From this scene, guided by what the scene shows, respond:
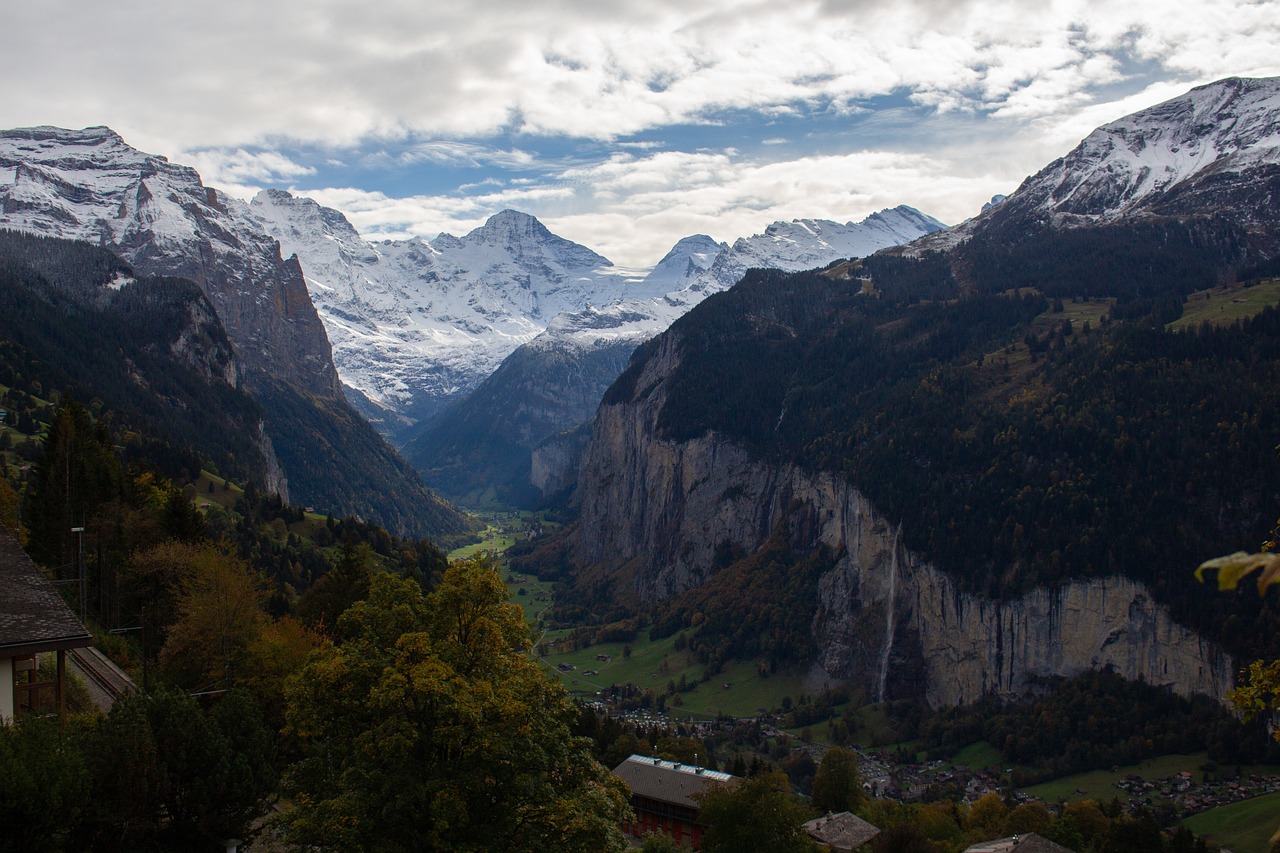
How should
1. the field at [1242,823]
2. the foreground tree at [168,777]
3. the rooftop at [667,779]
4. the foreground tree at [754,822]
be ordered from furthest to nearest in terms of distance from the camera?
the field at [1242,823]
the rooftop at [667,779]
the foreground tree at [754,822]
the foreground tree at [168,777]

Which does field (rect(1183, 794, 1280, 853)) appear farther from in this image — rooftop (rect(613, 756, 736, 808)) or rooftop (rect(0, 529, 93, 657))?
rooftop (rect(0, 529, 93, 657))

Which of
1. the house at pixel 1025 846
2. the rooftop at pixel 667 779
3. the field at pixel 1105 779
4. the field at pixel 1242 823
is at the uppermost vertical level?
the house at pixel 1025 846

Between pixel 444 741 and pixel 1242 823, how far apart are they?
10630 cm

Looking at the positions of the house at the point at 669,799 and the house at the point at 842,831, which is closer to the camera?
the house at the point at 842,831

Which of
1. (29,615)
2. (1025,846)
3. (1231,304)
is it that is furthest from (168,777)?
(1231,304)

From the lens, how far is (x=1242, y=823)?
104m

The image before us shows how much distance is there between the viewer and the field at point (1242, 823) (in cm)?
9856

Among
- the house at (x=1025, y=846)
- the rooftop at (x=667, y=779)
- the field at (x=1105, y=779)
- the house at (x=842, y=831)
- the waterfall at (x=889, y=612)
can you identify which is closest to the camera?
the house at (x=1025, y=846)

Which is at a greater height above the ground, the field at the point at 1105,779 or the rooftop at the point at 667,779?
the rooftop at the point at 667,779

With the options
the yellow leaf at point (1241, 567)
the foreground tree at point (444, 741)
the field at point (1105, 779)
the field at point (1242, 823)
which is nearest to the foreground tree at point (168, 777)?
the foreground tree at point (444, 741)

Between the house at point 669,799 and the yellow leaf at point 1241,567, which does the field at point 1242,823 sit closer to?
the house at point 669,799

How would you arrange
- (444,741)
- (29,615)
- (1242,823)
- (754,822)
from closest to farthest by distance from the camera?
(444,741) < (29,615) < (754,822) < (1242,823)

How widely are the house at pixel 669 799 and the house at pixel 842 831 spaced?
7455mm

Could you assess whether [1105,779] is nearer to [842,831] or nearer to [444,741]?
[842,831]
